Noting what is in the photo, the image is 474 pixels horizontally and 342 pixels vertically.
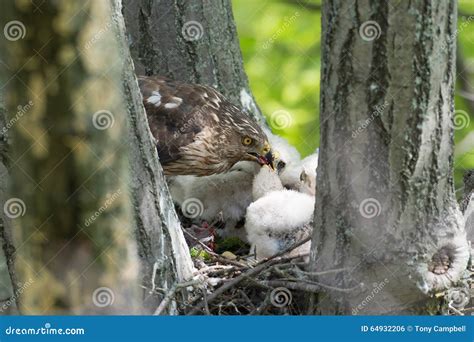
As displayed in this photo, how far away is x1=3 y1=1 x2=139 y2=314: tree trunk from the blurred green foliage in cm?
307

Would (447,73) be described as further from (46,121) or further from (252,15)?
(252,15)

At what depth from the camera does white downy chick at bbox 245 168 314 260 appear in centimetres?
463

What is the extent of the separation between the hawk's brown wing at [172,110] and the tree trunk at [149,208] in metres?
1.60

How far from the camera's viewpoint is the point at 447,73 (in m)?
3.30

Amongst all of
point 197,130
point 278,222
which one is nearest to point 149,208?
point 278,222

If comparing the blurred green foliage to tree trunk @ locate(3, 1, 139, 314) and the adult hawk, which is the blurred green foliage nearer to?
the adult hawk

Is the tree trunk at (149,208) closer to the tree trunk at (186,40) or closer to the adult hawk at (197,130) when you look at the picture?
the adult hawk at (197,130)

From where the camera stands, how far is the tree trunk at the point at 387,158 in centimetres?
321

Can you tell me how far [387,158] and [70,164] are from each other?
1.14 m

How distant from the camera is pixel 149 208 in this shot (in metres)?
3.73

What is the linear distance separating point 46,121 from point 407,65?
1282 millimetres

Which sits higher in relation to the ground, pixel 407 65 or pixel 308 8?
pixel 308 8

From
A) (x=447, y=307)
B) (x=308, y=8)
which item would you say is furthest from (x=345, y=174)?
(x=308, y=8)

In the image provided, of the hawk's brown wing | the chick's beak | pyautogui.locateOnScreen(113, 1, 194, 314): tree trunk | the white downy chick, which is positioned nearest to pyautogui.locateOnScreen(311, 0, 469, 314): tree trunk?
pyautogui.locateOnScreen(113, 1, 194, 314): tree trunk
